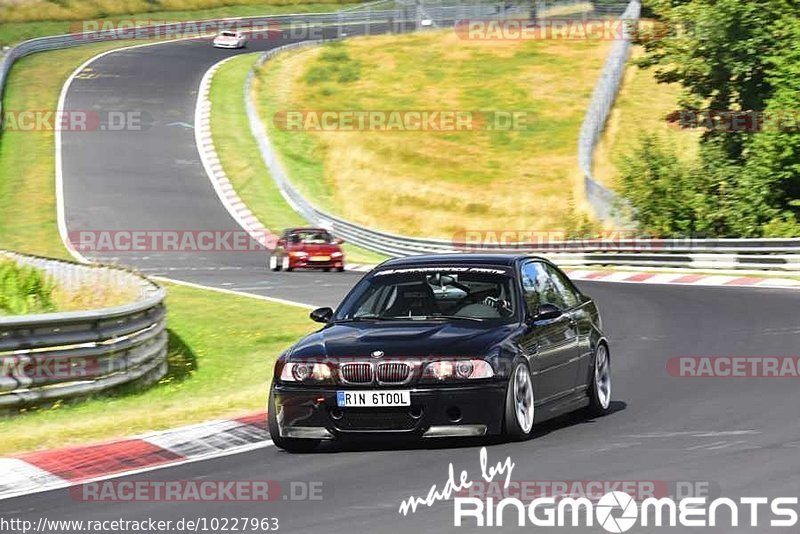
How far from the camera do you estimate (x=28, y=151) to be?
52656 millimetres

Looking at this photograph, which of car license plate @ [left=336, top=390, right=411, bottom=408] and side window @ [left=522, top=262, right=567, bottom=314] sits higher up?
side window @ [left=522, top=262, right=567, bottom=314]

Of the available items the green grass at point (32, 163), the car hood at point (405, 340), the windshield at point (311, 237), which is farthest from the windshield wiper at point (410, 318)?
the green grass at point (32, 163)

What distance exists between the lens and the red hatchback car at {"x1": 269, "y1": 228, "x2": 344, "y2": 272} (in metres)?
35.9

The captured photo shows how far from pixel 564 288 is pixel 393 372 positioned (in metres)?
2.62

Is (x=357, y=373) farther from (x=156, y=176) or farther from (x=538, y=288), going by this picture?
(x=156, y=176)

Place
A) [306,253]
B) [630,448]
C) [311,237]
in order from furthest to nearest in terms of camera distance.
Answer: [311,237] < [306,253] < [630,448]

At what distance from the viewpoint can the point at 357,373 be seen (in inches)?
404

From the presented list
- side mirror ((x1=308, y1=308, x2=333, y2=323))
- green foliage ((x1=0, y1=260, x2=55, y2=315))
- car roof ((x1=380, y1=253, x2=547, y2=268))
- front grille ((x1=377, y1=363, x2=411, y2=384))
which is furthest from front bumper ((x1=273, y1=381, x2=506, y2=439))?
green foliage ((x1=0, y1=260, x2=55, y2=315))

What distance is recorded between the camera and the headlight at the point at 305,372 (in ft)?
34.0

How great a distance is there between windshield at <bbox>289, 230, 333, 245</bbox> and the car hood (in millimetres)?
25552

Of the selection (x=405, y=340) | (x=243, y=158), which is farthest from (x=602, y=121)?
(x=405, y=340)

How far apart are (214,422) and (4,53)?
2152 inches

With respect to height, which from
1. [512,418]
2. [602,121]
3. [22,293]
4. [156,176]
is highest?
[512,418]

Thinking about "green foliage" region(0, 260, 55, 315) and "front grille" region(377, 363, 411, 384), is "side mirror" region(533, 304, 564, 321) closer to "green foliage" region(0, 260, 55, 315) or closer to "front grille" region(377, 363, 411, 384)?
"front grille" region(377, 363, 411, 384)
